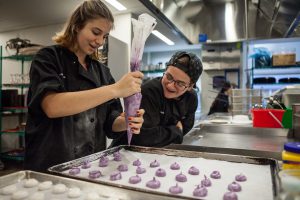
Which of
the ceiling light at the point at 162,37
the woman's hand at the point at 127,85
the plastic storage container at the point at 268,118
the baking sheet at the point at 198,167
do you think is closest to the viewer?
the baking sheet at the point at 198,167

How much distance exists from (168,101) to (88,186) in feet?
3.09

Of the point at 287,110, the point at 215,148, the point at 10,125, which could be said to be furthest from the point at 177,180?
the point at 10,125

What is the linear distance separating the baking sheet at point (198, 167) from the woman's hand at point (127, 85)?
0.85ft

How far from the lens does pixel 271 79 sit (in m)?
4.39

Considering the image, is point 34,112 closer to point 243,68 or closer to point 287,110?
point 287,110

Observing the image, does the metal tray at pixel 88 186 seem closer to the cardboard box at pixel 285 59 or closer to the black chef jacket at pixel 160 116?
the black chef jacket at pixel 160 116

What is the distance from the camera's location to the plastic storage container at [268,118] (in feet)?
6.77

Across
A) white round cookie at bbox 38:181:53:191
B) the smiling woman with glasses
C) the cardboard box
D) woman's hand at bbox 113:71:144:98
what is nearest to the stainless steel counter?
the smiling woman with glasses

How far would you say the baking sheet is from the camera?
2.21 ft

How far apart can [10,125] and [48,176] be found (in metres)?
4.85

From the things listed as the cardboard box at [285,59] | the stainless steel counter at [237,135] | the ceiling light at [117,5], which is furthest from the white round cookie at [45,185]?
the cardboard box at [285,59]

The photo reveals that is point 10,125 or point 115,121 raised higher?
point 115,121

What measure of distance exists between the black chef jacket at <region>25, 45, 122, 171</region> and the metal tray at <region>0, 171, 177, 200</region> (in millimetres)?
313

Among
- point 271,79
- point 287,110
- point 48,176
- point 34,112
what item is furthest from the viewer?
point 271,79
